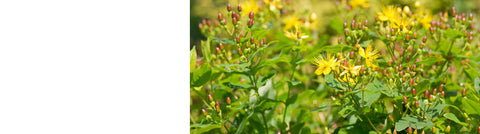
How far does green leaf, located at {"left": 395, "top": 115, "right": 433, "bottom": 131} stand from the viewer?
1.11 metres

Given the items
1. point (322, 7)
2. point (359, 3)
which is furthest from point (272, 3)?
point (322, 7)

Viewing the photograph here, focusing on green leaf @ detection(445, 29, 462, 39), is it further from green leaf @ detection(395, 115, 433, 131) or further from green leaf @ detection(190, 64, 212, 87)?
green leaf @ detection(190, 64, 212, 87)

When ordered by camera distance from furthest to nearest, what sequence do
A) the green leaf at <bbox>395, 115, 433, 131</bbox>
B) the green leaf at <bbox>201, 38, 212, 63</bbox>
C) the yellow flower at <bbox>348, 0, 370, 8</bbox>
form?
the yellow flower at <bbox>348, 0, 370, 8</bbox> < the green leaf at <bbox>201, 38, 212, 63</bbox> < the green leaf at <bbox>395, 115, 433, 131</bbox>

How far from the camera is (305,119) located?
1.62 meters

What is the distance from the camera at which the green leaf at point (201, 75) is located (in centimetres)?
125

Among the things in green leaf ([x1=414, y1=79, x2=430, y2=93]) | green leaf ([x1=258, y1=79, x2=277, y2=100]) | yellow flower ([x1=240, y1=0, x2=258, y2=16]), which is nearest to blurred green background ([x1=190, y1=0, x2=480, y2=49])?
yellow flower ([x1=240, y1=0, x2=258, y2=16])
